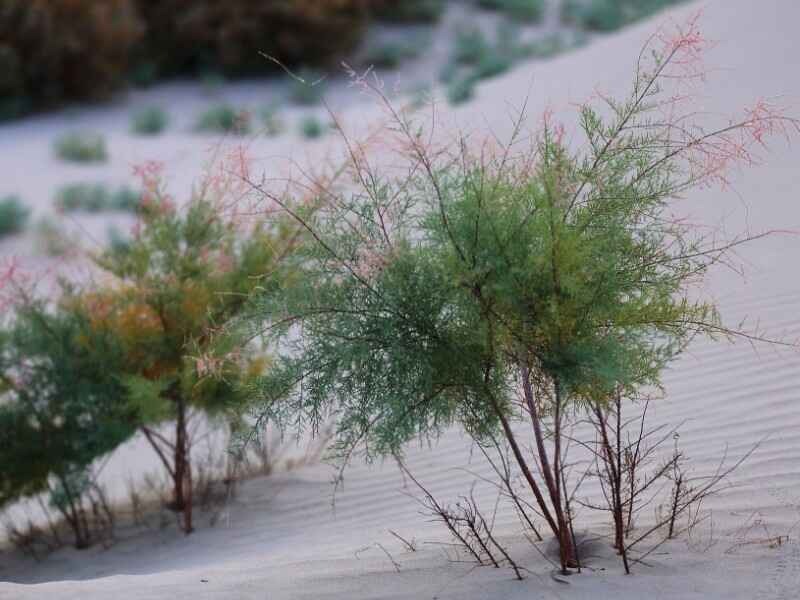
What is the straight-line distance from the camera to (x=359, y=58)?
25.8 m

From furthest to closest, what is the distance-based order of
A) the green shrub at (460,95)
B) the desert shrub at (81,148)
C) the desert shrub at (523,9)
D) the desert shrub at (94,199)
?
the desert shrub at (523,9)
the desert shrub at (81,148)
the desert shrub at (94,199)
the green shrub at (460,95)

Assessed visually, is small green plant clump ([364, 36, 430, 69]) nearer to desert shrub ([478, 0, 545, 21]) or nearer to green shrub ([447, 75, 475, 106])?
desert shrub ([478, 0, 545, 21])

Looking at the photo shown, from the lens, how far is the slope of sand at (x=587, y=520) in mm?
4625

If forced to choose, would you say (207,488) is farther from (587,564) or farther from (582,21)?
(582,21)

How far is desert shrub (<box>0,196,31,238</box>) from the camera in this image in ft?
54.3

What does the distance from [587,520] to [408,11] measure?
79.2ft

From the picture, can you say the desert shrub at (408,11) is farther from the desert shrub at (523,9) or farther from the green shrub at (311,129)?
the green shrub at (311,129)

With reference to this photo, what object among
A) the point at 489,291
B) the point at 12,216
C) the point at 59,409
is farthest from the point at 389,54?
the point at 489,291

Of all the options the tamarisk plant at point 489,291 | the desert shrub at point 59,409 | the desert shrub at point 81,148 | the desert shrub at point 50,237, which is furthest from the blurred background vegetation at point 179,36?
the tamarisk plant at point 489,291

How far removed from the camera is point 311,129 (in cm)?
1958

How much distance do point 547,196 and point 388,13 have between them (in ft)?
80.6

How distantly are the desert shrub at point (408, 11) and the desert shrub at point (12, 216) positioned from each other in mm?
13304

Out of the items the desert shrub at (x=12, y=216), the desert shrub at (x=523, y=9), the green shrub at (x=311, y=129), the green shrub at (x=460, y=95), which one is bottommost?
the desert shrub at (x=12, y=216)

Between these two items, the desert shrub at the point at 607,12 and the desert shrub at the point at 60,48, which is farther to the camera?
the desert shrub at the point at 607,12
